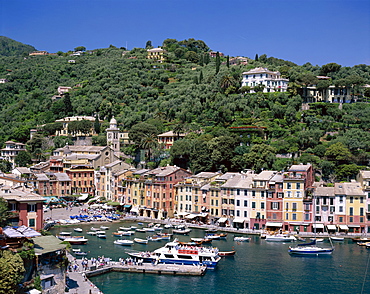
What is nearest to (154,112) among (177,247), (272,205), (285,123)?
(285,123)

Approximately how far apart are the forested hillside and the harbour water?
30017 millimetres

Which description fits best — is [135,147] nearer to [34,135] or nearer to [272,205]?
[34,135]

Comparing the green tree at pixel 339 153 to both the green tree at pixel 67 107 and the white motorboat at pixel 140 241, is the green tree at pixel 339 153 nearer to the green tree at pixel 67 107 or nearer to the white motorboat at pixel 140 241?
the white motorboat at pixel 140 241

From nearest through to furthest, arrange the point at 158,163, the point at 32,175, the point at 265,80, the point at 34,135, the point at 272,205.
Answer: the point at 272,205, the point at 32,175, the point at 158,163, the point at 265,80, the point at 34,135

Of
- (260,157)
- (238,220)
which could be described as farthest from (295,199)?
(260,157)

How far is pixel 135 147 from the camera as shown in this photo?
11619 cm

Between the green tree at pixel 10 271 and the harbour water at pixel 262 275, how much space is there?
43.1 ft

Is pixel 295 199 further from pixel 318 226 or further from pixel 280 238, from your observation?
pixel 280 238

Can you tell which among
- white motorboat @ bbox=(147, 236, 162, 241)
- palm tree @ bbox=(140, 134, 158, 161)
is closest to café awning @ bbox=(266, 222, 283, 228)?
white motorboat @ bbox=(147, 236, 162, 241)

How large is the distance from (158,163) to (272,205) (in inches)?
1497

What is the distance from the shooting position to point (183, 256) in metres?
56.1

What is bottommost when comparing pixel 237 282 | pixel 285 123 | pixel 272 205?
pixel 237 282

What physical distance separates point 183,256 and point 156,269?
4113 millimetres

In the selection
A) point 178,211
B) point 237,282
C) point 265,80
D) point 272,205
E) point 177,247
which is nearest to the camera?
point 237,282
